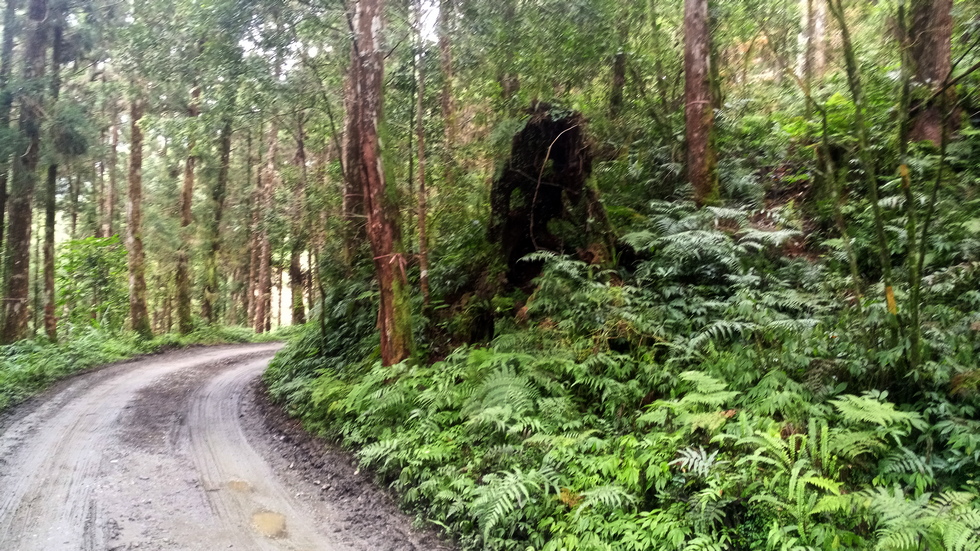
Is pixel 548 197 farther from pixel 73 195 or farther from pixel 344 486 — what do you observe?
pixel 73 195

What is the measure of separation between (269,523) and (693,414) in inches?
171

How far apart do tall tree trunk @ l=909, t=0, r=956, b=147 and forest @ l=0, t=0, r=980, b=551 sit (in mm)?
44

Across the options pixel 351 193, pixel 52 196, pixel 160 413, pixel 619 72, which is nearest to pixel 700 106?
pixel 619 72

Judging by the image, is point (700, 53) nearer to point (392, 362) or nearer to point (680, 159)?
point (680, 159)

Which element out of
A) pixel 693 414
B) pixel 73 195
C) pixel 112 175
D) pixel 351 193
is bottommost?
pixel 693 414

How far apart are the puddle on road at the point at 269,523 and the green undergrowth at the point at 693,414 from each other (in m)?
1.13

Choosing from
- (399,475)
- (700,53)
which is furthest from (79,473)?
(700,53)

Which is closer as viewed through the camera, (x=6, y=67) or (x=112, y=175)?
(x=6, y=67)

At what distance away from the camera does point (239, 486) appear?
634cm

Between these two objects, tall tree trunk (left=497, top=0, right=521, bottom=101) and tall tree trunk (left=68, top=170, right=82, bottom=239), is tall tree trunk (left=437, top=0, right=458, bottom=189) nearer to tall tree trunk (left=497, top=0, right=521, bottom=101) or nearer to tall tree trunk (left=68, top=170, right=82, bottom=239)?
tall tree trunk (left=497, top=0, right=521, bottom=101)

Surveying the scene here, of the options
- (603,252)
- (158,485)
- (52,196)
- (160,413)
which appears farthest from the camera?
(52,196)

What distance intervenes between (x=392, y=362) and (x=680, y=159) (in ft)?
23.2

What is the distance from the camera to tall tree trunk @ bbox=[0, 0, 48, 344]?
48.4 ft

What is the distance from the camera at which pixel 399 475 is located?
6102 millimetres
